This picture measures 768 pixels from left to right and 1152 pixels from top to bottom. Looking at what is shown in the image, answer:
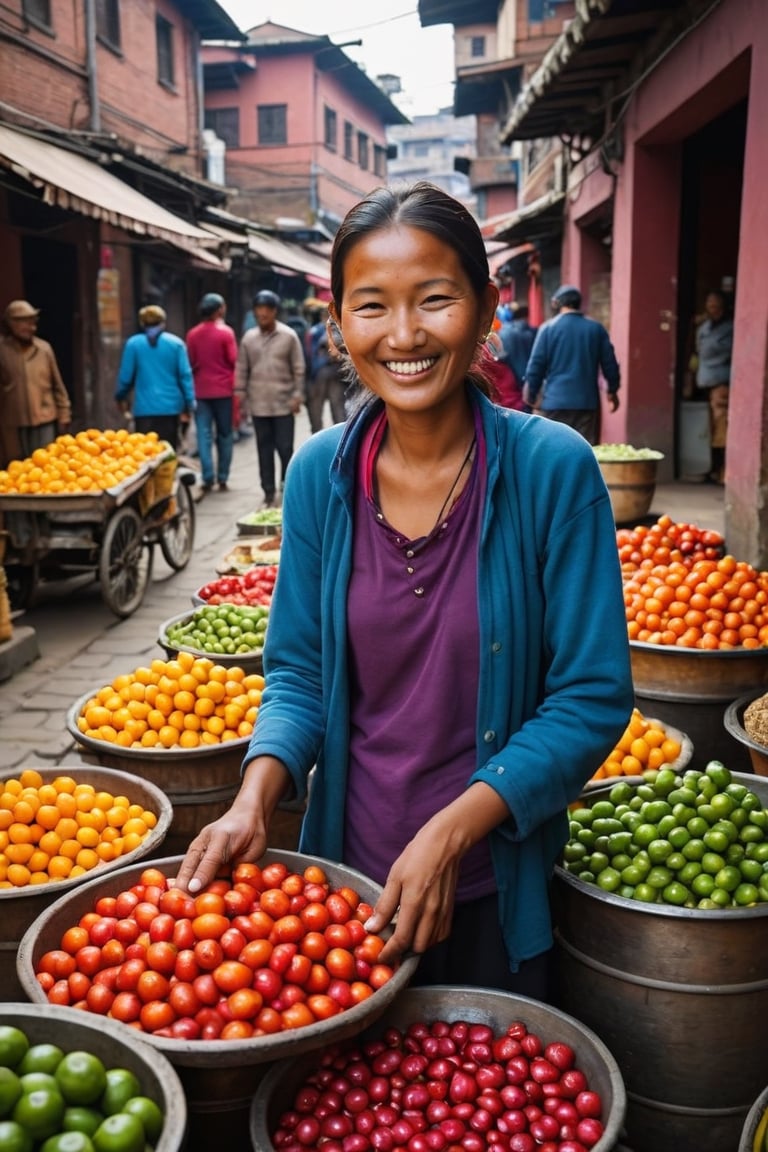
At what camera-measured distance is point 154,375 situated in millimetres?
10211

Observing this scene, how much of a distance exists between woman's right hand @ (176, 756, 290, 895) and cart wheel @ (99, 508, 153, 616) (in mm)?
5272

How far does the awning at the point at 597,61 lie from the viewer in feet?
25.8

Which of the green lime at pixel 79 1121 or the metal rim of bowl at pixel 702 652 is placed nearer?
the green lime at pixel 79 1121

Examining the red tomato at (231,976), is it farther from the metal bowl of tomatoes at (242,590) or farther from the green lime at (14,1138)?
the metal bowl of tomatoes at (242,590)

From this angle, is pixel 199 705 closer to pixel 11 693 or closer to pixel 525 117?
pixel 11 693

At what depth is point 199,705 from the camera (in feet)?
12.1

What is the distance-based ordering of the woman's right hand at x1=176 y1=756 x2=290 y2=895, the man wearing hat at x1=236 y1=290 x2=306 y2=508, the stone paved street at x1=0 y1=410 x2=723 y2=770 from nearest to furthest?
the woman's right hand at x1=176 y1=756 x2=290 y2=895
the stone paved street at x1=0 y1=410 x2=723 y2=770
the man wearing hat at x1=236 y1=290 x2=306 y2=508

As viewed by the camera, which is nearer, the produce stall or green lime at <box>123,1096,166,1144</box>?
green lime at <box>123,1096,166,1144</box>

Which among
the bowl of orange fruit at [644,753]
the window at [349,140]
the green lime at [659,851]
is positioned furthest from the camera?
the window at [349,140]

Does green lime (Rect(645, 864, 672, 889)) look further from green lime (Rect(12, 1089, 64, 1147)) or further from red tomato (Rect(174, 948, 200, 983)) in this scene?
green lime (Rect(12, 1089, 64, 1147))

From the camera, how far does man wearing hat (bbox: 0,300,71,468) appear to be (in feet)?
28.9

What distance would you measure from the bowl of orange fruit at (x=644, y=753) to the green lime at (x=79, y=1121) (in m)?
2.31

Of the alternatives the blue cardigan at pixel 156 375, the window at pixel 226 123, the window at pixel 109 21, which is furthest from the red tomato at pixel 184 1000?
the window at pixel 226 123

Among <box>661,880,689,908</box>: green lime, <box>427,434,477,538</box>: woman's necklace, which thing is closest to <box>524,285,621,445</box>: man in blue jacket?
<box>661,880,689,908</box>: green lime
